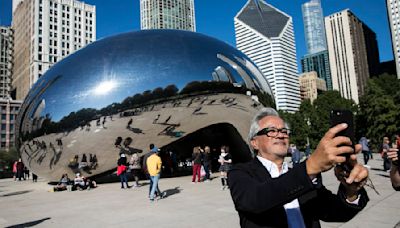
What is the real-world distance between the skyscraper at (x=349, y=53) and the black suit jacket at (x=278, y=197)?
6263 inches

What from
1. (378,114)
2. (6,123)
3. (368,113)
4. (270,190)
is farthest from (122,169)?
(6,123)

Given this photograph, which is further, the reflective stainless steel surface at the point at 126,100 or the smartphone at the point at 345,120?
the reflective stainless steel surface at the point at 126,100

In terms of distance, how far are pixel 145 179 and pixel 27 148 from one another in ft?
18.1

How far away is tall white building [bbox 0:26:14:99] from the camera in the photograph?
12019cm

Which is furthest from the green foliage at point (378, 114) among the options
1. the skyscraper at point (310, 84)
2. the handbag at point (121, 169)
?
the skyscraper at point (310, 84)

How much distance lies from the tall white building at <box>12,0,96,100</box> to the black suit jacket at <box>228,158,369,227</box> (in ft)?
359

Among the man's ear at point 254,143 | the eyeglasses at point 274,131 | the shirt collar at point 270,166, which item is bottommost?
the shirt collar at point 270,166

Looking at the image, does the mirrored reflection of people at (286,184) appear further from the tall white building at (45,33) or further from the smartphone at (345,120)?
the tall white building at (45,33)

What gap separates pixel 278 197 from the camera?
4.83 ft

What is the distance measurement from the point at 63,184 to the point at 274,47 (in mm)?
176786

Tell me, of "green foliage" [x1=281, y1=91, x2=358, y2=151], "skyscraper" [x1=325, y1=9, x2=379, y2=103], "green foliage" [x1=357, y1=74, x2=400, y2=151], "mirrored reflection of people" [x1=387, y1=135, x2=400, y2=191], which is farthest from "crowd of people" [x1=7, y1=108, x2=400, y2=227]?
"skyscraper" [x1=325, y1=9, x2=379, y2=103]

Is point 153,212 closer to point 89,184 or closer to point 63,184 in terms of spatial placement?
point 89,184

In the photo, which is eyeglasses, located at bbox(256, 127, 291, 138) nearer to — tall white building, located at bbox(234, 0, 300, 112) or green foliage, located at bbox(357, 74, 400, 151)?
green foliage, located at bbox(357, 74, 400, 151)

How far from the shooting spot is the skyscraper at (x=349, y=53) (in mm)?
148750
